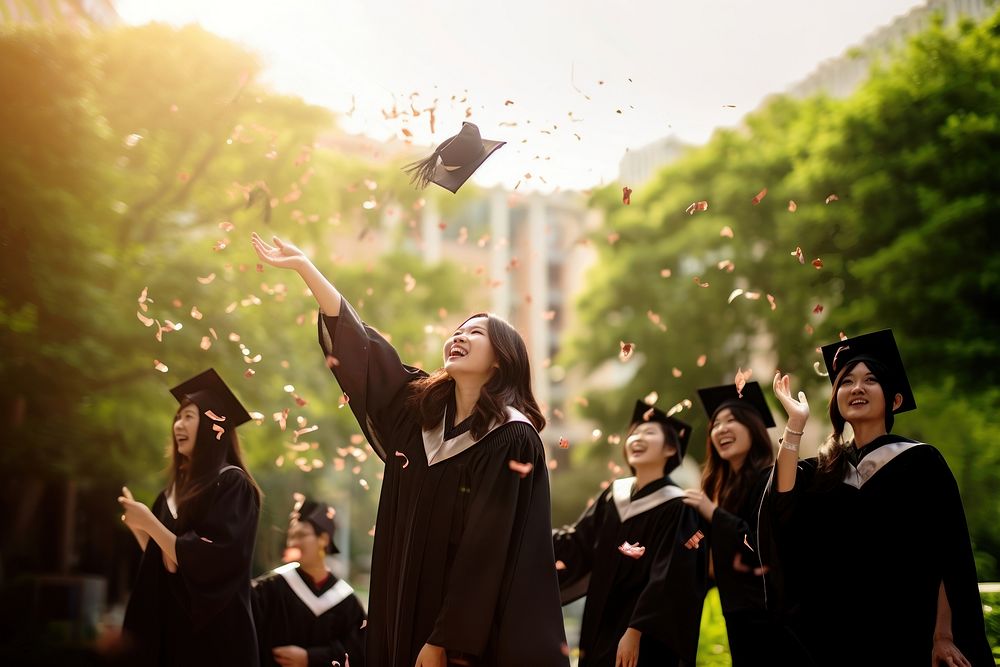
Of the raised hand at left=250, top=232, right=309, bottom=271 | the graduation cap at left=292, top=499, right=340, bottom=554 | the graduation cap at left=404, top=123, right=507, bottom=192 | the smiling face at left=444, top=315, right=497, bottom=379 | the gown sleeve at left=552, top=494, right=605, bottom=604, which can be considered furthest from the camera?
the graduation cap at left=292, top=499, right=340, bottom=554

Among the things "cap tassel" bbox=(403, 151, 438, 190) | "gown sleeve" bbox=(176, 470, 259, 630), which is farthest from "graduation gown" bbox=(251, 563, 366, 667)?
"cap tassel" bbox=(403, 151, 438, 190)

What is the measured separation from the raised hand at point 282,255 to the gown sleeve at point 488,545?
1.09 metres

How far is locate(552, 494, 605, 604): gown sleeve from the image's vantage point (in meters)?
5.92

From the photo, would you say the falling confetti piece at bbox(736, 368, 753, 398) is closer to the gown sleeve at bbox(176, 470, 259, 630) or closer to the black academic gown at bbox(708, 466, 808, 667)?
the black academic gown at bbox(708, 466, 808, 667)

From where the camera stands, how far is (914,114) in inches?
472

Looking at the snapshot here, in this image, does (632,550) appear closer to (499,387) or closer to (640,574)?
(640,574)

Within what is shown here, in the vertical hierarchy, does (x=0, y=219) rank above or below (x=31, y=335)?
above

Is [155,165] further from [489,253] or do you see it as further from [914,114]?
[489,253]

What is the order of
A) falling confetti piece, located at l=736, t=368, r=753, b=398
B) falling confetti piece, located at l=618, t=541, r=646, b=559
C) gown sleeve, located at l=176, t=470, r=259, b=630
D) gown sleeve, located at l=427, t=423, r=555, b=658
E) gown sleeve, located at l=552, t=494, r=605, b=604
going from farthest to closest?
1. gown sleeve, located at l=552, t=494, r=605, b=604
2. falling confetti piece, located at l=736, t=368, r=753, b=398
3. falling confetti piece, located at l=618, t=541, r=646, b=559
4. gown sleeve, located at l=176, t=470, r=259, b=630
5. gown sleeve, located at l=427, t=423, r=555, b=658

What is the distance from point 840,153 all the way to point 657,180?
4793 millimetres

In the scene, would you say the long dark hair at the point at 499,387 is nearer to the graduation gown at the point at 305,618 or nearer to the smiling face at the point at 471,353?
the smiling face at the point at 471,353

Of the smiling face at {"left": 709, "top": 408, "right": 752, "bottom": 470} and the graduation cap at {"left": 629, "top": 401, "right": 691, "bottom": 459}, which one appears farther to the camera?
the graduation cap at {"left": 629, "top": 401, "right": 691, "bottom": 459}

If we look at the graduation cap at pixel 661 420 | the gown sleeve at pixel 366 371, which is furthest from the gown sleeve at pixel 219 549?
the graduation cap at pixel 661 420

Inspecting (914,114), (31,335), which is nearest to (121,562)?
(31,335)
